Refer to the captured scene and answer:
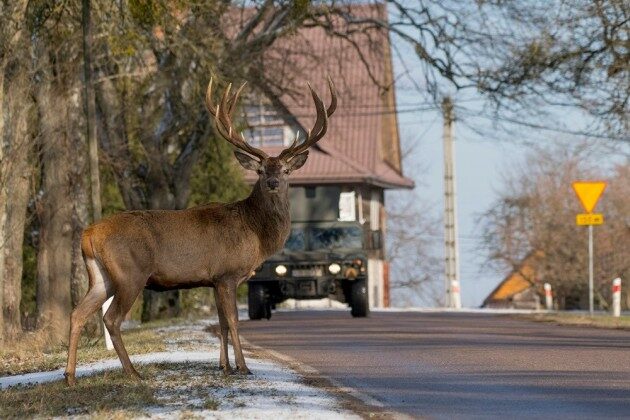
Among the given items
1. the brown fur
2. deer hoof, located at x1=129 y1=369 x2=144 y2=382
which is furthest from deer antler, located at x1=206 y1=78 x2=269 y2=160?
deer hoof, located at x1=129 y1=369 x2=144 y2=382

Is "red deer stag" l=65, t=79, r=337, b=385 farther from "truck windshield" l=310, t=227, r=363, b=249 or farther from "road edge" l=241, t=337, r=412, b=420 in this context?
"truck windshield" l=310, t=227, r=363, b=249

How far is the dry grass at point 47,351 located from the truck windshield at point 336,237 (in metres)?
10.3

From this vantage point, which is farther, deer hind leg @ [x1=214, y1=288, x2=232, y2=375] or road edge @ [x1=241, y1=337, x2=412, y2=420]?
deer hind leg @ [x1=214, y1=288, x2=232, y2=375]

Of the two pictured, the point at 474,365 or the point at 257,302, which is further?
the point at 257,302

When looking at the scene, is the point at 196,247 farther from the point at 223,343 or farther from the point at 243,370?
the point at 243,370

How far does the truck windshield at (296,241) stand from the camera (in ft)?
119

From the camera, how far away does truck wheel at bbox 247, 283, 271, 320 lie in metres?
35.0

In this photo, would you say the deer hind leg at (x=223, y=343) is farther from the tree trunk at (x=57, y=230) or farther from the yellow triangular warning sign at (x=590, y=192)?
the yellow triangular warning sign at (x=590, y=192)

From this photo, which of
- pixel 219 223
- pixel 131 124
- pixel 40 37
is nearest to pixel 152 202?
pixel 131 124

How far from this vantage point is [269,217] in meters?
16.8

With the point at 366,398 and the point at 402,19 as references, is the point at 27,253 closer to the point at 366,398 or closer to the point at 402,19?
the point at 402,19

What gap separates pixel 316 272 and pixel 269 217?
18907 millimetres

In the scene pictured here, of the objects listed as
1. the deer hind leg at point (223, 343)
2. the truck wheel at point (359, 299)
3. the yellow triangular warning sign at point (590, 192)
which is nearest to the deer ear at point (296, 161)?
the deer hind leg at point (223, 343)

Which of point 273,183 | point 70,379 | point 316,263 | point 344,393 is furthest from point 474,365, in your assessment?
point 316,263
